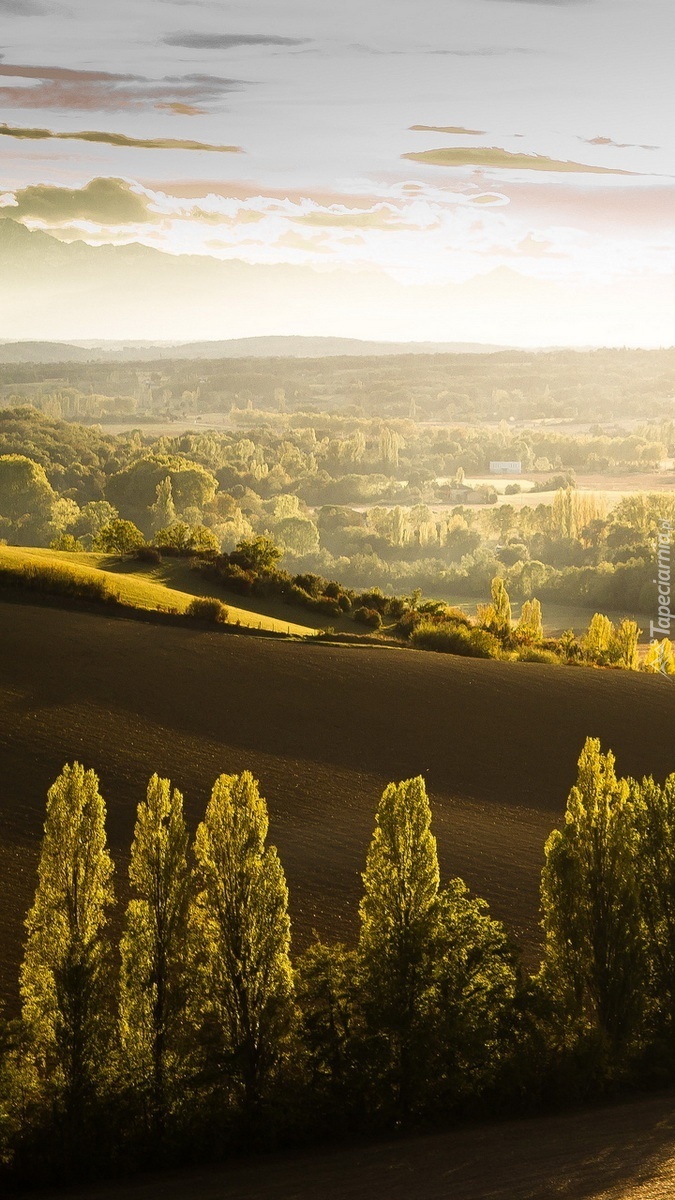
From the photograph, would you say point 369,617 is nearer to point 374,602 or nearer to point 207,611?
point 374,602

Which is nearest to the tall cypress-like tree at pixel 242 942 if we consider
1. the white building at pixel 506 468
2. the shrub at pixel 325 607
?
the shrub at pixel 325 607

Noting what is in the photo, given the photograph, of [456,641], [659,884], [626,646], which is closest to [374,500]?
[626,646]

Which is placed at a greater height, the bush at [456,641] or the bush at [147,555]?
the bush at [147,555]

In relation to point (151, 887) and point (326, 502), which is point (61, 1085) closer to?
point (151, 887)

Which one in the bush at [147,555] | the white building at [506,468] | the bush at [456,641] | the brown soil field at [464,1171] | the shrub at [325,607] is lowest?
the brown soil field at [464,1171]

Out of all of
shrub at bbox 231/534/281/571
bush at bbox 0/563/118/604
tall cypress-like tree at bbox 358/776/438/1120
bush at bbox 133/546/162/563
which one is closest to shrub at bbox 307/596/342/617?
shrub at bbox 231/534/281/571

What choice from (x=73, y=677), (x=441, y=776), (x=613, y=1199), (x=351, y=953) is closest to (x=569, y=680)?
(x=441, y=776)

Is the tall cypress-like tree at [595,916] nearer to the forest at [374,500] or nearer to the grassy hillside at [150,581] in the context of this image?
the grassy hillside at [150,581]
